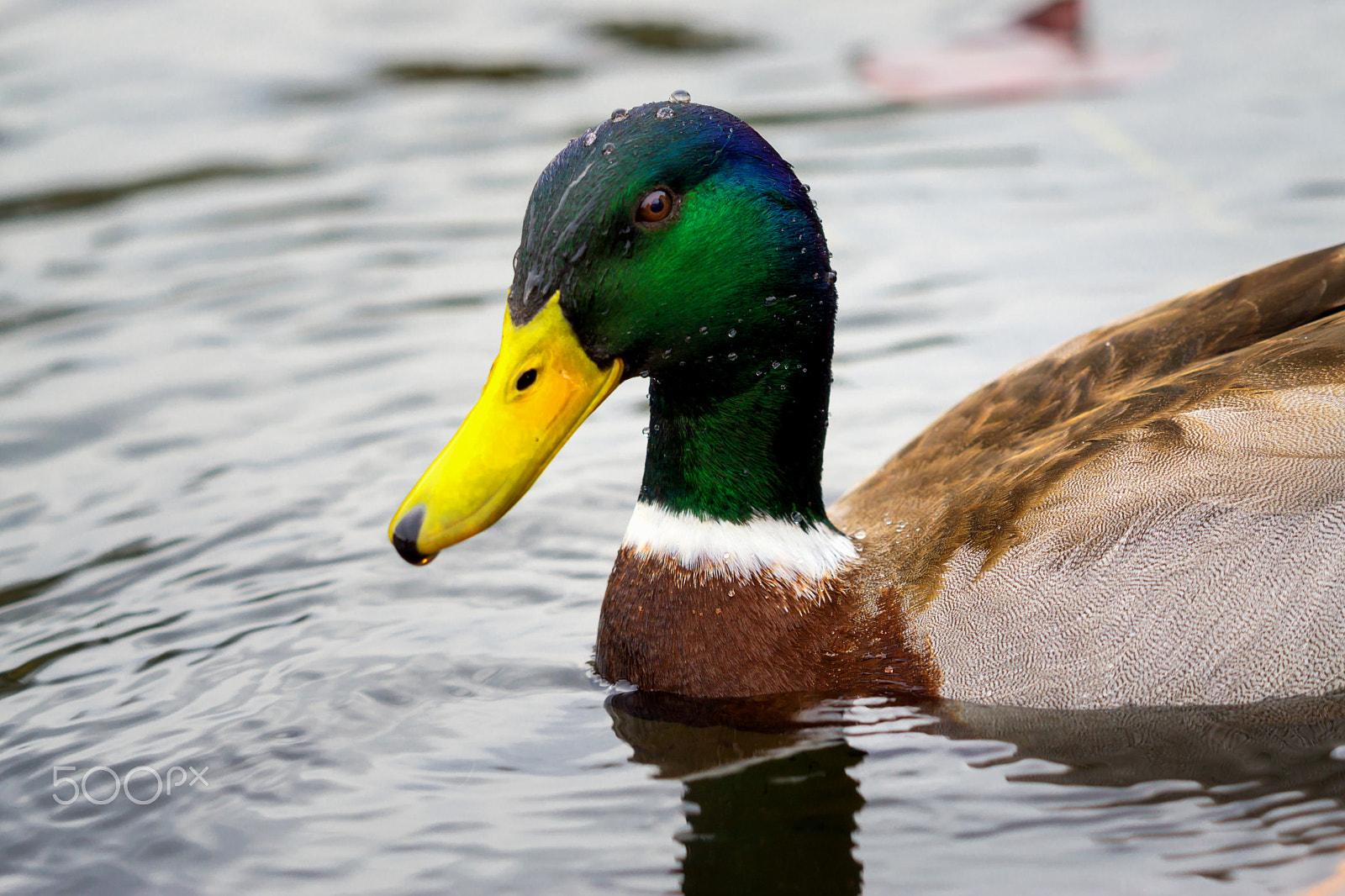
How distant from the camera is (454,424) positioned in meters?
6.97

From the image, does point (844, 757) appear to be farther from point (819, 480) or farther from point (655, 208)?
point (655, 208)

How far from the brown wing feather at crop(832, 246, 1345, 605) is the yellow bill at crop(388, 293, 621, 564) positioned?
3.66 ft

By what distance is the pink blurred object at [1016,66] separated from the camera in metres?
10.1

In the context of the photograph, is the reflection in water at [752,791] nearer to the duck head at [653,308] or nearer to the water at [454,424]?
the water at [454,424]

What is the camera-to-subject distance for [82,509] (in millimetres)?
6297

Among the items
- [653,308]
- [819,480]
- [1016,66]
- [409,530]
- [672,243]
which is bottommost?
[819,480]

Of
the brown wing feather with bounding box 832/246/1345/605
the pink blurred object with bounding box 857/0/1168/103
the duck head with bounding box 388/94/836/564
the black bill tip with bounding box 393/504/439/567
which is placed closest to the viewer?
the black bill tip with bounding box 393/504/439/567

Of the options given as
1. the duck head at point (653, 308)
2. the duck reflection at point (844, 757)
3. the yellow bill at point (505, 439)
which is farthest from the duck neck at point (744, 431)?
the duck reflection at point (844, 757)

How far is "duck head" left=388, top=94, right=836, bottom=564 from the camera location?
4148mm

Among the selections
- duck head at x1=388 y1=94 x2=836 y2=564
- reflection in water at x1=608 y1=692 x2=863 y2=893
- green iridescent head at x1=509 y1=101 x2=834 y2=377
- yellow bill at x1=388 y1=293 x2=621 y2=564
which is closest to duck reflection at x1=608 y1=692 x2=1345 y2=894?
reflection in water at x1=608 y1=692 x2=863 y2=893

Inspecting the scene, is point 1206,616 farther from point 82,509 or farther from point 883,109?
point 883,109

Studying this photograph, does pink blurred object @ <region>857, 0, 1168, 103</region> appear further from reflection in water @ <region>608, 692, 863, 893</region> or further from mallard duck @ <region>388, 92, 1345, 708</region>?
reflection in water @ <region>608, 692, 863, 893</region>

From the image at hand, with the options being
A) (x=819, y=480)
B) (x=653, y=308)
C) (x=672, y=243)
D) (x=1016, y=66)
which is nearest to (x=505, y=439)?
(x=653, y=308)

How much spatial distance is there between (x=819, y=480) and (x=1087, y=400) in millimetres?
840
